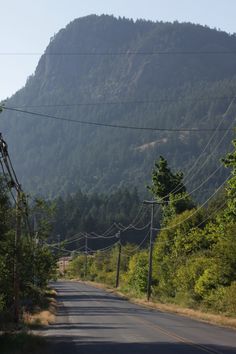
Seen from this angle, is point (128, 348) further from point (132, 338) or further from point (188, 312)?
point (188, 312)

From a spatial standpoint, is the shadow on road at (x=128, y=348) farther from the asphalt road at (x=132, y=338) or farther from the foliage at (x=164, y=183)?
the foliage at (x=164, y=183)

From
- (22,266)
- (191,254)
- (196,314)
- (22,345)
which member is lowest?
(22,345)

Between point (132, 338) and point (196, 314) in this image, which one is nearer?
point (132, 338)

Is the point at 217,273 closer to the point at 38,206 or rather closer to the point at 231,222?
the point at 231,222

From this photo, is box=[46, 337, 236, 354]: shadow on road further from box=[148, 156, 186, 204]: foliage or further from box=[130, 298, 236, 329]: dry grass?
box=[148, 156, 186, 204]: foliage

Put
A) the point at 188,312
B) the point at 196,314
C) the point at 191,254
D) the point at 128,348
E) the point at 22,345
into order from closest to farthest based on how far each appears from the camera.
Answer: the point at 22,345 → the point at 128,348 → the point at 196,314 → the point at 188,312 → the point at 191,254

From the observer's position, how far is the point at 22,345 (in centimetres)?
1934

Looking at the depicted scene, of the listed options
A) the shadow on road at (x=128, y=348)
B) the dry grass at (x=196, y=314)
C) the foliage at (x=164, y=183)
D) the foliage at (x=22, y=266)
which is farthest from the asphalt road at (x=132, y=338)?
the foliage at (x=164, y=183)

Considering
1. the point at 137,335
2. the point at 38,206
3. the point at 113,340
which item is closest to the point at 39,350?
the point at 113,340

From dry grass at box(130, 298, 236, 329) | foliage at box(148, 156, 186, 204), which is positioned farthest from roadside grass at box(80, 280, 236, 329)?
foliage at box(148, 156, 186, 204)

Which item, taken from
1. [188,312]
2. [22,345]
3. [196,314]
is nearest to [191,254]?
[188,312]

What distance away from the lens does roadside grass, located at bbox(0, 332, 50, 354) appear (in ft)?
61.6

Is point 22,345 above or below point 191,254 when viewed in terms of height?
below

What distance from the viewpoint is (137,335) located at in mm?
25734
